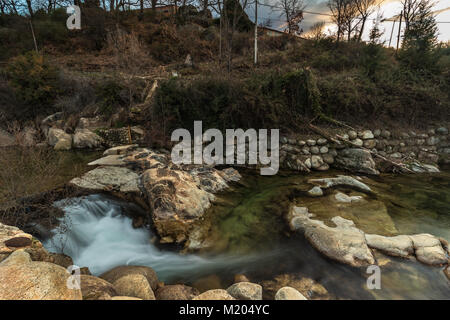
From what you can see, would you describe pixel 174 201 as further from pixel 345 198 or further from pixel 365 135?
pixel 365 135

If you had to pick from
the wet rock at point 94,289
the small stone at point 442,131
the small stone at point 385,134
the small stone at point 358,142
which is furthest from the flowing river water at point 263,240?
the small stone at point 442,131

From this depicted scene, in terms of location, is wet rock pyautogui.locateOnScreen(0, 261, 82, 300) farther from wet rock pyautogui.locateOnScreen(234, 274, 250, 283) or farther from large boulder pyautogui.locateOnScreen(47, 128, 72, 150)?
large boulder pyautogui.locateOnScreen(47, 128, 72, 150)

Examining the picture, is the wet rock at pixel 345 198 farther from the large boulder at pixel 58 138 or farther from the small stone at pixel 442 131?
the large boulder at pixel 58 138

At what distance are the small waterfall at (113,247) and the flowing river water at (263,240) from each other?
0.05ft

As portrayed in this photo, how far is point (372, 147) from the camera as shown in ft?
23.4

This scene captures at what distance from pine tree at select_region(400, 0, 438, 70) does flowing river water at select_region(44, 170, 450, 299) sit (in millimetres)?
6390

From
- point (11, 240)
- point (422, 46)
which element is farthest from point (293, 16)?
point (11, 240)

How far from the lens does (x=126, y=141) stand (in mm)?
8352

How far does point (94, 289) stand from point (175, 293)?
2.81 feet

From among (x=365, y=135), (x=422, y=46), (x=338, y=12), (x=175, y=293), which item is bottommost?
(x=175, y=293)

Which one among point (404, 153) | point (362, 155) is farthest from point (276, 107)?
point (404, 153)

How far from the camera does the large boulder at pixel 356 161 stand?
6.47 m
